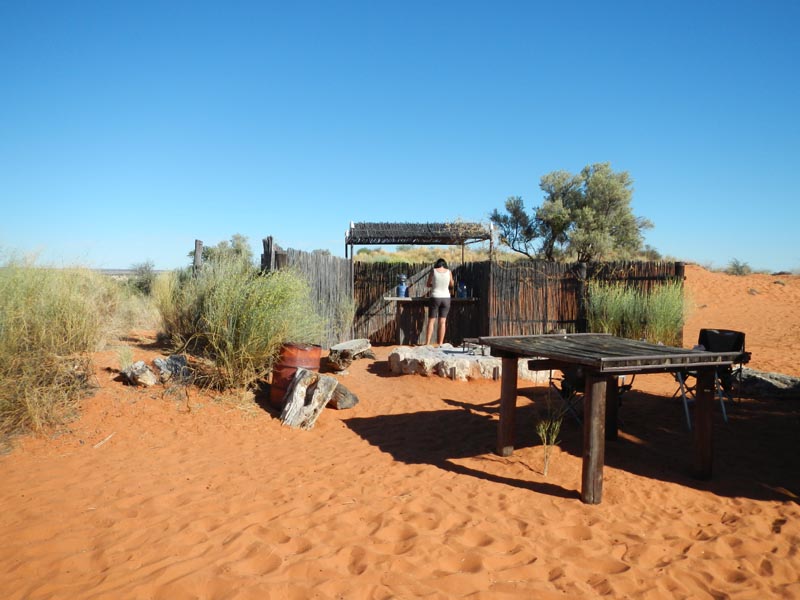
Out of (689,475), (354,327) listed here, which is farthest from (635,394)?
(354,327)

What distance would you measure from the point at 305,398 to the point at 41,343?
2470 mm

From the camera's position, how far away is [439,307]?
962 cm

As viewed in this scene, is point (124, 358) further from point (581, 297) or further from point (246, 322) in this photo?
point (581, 297)

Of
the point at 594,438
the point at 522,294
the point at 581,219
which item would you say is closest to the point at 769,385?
the point at 594,438

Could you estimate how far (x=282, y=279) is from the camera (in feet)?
21.7

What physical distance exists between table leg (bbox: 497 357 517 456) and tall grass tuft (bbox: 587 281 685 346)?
529 centimetres

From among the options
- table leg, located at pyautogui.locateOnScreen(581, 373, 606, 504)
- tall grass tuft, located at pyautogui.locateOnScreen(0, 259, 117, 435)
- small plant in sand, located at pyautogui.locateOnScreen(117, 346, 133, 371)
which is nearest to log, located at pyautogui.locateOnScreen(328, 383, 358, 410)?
small plant in sand, located at pyautogui.locateOnScreen(117, 346, 133, 371)

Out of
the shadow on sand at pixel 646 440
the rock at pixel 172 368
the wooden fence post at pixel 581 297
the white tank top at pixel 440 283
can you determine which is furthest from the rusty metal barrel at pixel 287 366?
the wooden fence post at pixel 581 297

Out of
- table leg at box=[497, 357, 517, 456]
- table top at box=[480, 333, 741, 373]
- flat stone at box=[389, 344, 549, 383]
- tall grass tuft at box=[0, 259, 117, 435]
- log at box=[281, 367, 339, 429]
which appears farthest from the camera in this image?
flat stone at box=[389, 344, 549, 383]

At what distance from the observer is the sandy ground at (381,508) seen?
2.76 metres

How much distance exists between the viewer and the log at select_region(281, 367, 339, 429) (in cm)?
557

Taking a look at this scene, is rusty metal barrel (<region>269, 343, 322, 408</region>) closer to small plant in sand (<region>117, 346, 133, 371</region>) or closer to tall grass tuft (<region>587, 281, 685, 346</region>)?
small plant in sand (<region>117, 346, 133, 371</region>)

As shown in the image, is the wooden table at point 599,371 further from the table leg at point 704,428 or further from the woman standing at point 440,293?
the woman standing at point 440,293

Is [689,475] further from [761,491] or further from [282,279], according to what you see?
[282,279]
